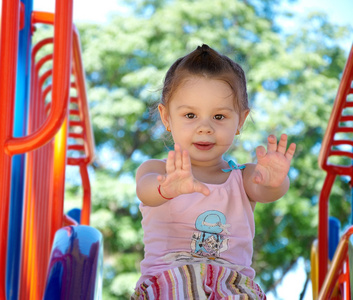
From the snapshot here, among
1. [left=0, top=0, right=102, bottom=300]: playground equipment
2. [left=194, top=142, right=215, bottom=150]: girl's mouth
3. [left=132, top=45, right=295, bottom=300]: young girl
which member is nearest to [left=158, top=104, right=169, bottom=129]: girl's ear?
[left=132, top=45, right=295, bottom=300]: young girl

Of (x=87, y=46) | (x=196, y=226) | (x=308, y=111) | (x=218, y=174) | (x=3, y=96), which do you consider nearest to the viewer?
(x=3, y=96)

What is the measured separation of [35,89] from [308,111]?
9487 millimetres

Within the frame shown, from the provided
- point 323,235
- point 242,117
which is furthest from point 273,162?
point 323,235

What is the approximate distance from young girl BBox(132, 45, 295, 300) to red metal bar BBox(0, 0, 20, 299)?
359 millimetres

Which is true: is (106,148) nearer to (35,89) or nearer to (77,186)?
(77,186)

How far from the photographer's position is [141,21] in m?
12.3

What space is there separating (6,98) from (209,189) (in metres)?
0.61

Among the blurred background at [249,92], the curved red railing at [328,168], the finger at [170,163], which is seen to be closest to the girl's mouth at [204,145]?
the finger at [170,163]

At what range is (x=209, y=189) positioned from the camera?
1896 mm

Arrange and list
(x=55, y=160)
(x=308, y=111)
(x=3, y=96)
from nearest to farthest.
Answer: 1. (x=3, y=96)
2. (x=55, y=160)
3. (x=308, y=111)

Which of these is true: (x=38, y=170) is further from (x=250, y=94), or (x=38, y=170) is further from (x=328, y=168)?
(x=250, y=94)

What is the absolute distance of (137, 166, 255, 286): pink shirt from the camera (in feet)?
6.05

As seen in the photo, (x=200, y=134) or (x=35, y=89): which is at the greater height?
(x=35, y=89)

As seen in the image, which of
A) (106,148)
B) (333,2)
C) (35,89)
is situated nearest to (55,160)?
(35,89)
